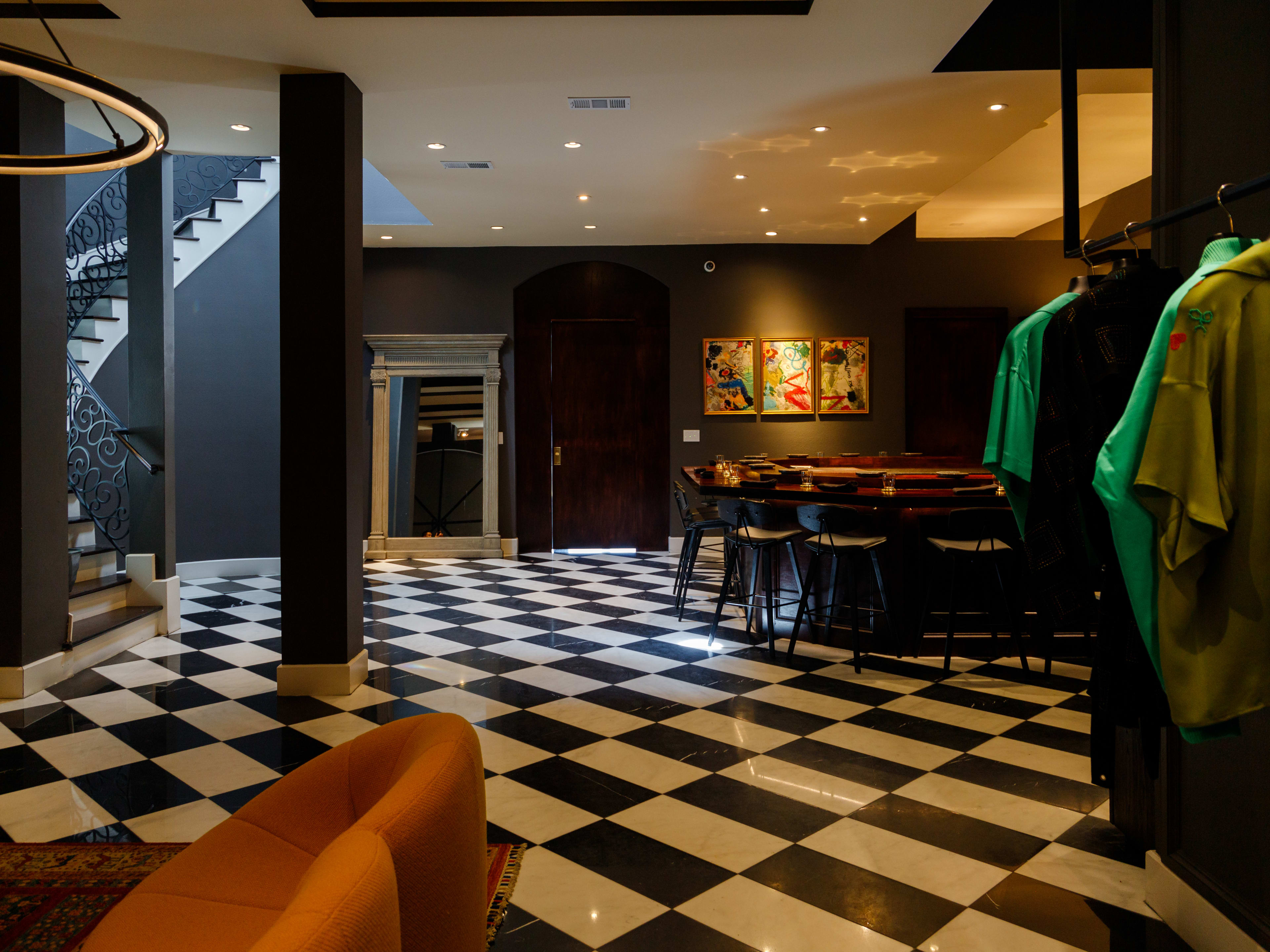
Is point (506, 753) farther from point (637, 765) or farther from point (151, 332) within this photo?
point (151, 332)

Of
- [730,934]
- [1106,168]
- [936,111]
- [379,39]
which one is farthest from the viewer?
[1106,168]

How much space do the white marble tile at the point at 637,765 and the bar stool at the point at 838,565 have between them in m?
1.68

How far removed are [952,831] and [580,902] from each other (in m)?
1.30

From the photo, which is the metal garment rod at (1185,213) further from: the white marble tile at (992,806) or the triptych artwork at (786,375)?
the triptych artwork at (786,375)

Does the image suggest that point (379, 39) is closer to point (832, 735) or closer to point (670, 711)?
point (670, 711)

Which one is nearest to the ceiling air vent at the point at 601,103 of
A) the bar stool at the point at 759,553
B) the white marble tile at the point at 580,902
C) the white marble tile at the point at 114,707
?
the bar stool at the point at 759,553

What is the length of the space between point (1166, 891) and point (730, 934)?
3.91 ft

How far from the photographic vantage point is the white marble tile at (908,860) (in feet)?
8.13

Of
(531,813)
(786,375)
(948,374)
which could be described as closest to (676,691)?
(531,813)

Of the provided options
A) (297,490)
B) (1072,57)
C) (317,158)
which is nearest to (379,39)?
(317,158)

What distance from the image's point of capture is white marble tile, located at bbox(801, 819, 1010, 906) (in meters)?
2.48

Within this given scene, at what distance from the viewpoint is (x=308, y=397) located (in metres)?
4.36

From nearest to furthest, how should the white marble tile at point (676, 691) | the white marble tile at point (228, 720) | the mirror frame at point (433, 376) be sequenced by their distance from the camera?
the white marble tile at point (228, 720)
the white marble tile at point (676, 691)
the mirror frame at point (433, 376)

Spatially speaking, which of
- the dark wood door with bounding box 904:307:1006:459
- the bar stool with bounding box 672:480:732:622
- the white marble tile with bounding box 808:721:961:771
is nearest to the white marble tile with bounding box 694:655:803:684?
the white marble tile with bounding box 808:721:961:771
